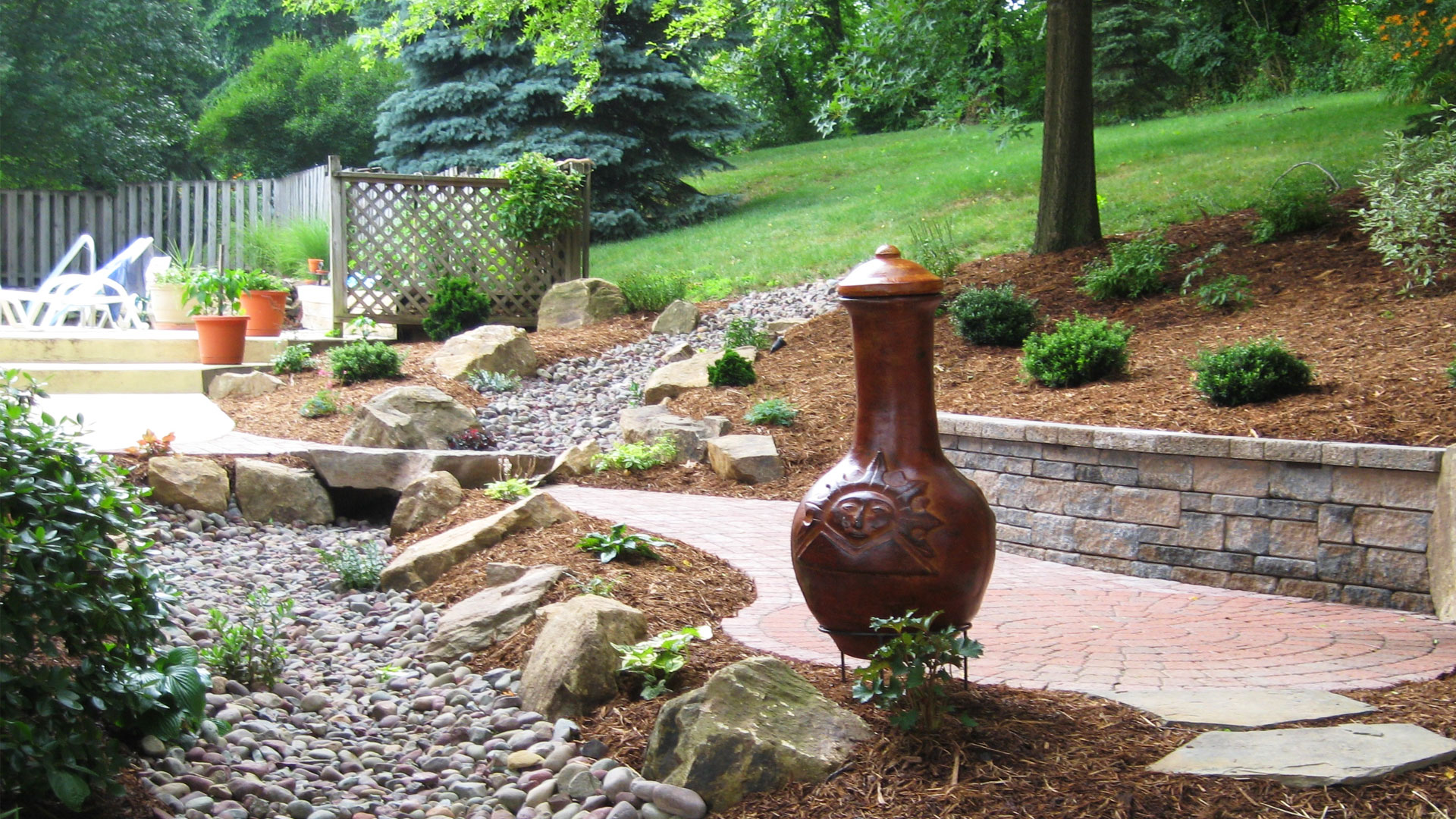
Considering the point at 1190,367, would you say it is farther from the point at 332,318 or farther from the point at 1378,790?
the point at 332,318

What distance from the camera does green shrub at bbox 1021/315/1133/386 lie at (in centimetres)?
598

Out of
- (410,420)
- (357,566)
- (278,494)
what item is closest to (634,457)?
(410,420)

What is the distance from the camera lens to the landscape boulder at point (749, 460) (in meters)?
6.61

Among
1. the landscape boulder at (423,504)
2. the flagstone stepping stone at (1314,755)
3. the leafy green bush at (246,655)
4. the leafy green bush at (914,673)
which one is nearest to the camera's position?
the flagstone stepping stone at (1314,755)

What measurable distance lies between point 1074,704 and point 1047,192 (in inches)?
266

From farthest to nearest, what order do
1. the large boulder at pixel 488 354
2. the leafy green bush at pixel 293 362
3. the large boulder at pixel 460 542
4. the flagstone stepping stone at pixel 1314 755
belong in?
1. the leafy green bush at pixel 293 362
2. the large boulder at pixel 488 354
3. the large boulder at pixel 460 542
4. the flagstone stepping stone at pixel 1314 755

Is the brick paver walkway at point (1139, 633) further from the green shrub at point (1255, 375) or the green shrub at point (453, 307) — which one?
the green shrub at point (453, 307)

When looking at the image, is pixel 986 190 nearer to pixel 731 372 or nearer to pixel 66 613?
pixel 731 372

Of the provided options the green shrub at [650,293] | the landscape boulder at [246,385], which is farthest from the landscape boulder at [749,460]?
the green shrub at [650,293]

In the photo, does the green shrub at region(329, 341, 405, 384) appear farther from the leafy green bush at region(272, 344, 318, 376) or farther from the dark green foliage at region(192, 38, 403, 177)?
the dark green foliage at region(192, 38, 403, 177)

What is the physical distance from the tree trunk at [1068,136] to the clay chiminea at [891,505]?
6415 millimetres

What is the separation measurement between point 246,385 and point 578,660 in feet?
21.8

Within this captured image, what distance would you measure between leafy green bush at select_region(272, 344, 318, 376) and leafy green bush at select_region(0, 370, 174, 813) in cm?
665

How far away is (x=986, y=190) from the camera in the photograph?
13.6m
